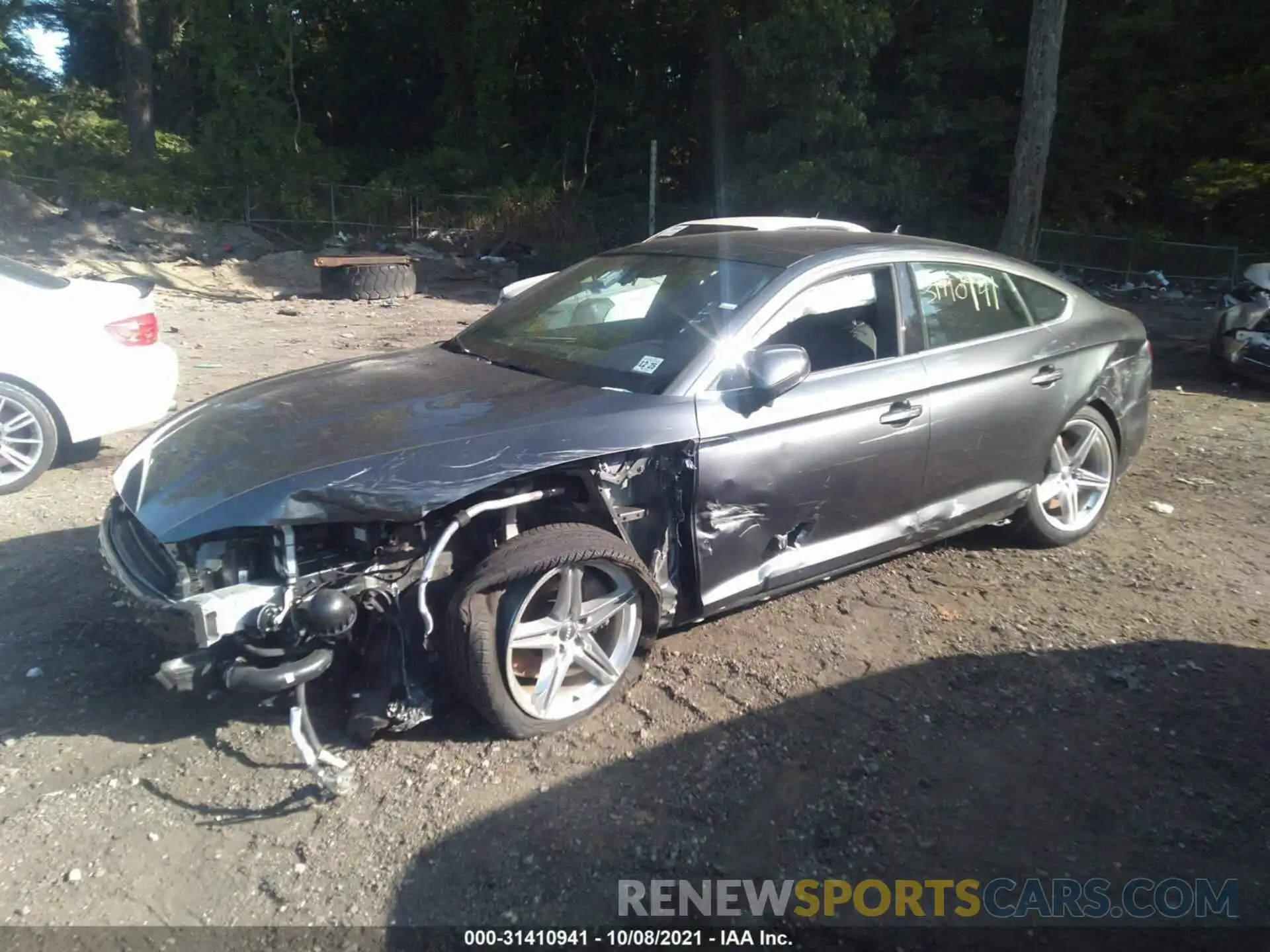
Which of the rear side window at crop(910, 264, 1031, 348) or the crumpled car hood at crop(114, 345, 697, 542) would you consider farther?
Result: the rear side window at crop(910, 264, 1031, 348)

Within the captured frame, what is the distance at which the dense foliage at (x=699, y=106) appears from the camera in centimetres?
1942

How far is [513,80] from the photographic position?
26.6 m

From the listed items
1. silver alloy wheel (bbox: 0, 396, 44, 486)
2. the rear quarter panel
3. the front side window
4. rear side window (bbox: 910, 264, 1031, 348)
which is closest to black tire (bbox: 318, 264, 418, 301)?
silver alloy wheel (bbox: 0, 396, 44, 486)

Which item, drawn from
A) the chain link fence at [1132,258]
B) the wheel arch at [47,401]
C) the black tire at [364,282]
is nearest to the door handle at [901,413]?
the wheel arch at [47,401]

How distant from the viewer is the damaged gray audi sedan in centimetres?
339

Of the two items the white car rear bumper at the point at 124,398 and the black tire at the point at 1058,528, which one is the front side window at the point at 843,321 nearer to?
the black tire at the point at 1058,528

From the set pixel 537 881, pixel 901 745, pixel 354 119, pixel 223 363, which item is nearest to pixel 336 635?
pixel 537 881

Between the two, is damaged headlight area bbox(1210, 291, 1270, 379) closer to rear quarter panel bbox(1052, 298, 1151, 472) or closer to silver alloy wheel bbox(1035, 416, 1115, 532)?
rear quarter panel bbox(1052, 298, 1151, 472)

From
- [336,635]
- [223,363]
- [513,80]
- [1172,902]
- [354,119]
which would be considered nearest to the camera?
[1172,902]

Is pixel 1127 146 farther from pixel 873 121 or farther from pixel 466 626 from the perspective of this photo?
pixel 466 626

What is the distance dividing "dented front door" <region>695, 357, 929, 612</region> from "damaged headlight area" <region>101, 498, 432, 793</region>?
1159 millimetres

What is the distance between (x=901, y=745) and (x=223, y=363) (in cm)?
832

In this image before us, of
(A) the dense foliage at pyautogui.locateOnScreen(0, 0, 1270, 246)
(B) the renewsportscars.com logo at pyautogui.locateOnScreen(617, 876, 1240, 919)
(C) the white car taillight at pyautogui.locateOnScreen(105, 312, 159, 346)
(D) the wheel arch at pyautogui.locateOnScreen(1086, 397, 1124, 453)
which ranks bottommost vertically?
(B) the renewsportscars.com logo at pyautogui.locateOnScreen(617, 876, 1240, 919)

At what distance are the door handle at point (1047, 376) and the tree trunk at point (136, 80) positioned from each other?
2543cm
